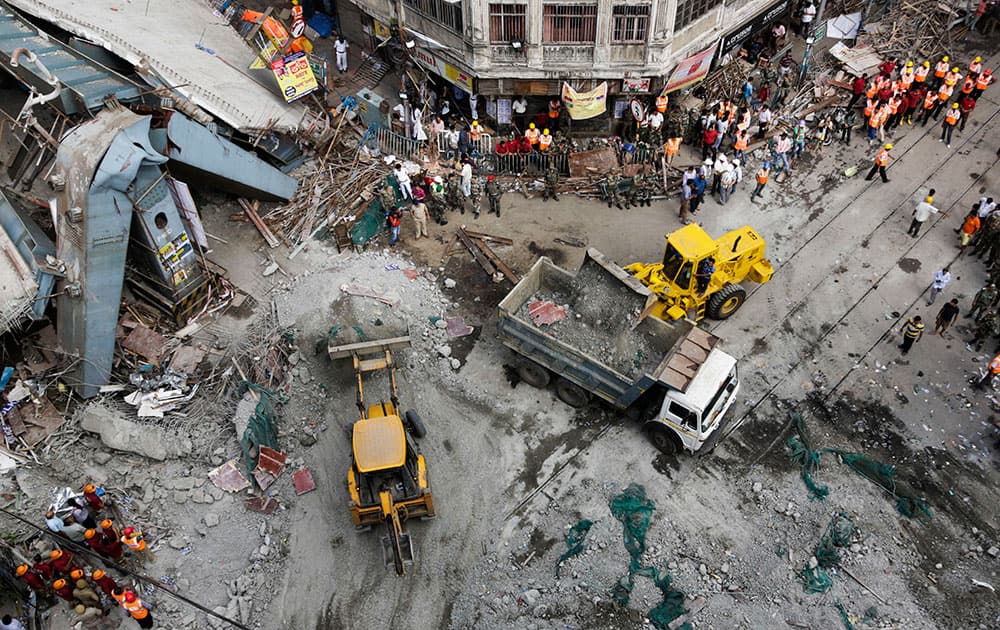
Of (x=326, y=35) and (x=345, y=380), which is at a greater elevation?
(x=326, y=35)

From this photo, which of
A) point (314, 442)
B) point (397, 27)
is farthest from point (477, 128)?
point (314, 442)

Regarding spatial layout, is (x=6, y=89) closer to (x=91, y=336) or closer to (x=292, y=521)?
(x=91, y=336)

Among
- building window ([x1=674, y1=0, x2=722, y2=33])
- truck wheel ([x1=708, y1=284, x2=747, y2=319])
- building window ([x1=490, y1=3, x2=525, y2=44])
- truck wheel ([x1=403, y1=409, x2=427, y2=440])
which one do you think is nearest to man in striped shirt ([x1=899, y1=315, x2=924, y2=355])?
truck wheel ([x1=708, y1=284, x2=747, y2=319])

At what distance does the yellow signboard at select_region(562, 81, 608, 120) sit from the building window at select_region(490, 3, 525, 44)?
2.34 metres

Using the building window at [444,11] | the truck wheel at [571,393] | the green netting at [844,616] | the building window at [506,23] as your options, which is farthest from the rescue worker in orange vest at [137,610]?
the building window at [506,23]

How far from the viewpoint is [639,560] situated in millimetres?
17156

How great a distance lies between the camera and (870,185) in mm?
26141

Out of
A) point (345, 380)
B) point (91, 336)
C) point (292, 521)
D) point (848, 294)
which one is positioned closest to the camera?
point (292, 521)

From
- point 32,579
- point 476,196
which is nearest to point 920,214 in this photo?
point 476,196

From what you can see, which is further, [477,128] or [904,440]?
[477,128]

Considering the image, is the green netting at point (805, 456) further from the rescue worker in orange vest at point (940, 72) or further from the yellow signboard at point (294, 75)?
the yellow signboard at point (294, 75)

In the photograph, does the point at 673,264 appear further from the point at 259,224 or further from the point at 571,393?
the point at 259,224

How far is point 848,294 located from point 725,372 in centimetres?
689

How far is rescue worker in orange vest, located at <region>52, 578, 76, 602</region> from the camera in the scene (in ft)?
49.7
